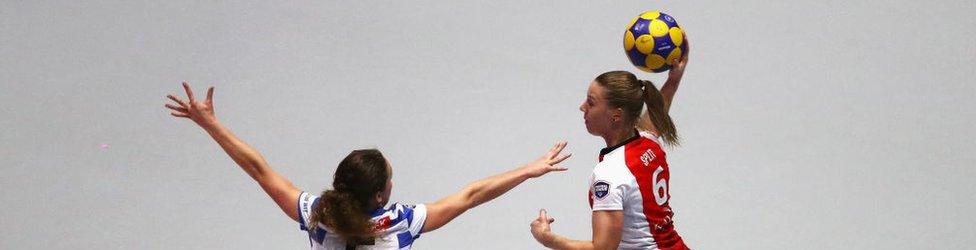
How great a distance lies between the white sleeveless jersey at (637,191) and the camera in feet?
11.4

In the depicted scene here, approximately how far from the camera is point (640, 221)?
3562 millimetres

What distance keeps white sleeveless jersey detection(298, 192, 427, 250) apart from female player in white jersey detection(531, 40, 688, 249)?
1.40 feet

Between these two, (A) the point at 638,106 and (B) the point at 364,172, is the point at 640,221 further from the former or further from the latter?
(B) the point at 364,172

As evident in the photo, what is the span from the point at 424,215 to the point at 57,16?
19.7ft

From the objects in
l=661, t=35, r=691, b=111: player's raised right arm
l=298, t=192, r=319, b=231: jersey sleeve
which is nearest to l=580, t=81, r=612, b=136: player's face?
l=661, t=35, r=691, b=111: player's raised right arm

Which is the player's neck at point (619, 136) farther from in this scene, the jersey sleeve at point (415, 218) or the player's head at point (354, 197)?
the player's head at point (354, 197)

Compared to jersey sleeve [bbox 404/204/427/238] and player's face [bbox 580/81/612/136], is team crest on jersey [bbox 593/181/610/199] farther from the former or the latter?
jersey sleeve [bbox 404/204/427/238]

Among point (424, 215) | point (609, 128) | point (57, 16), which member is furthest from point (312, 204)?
point (57, 16)

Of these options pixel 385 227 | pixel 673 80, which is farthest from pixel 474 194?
pixel 673 80

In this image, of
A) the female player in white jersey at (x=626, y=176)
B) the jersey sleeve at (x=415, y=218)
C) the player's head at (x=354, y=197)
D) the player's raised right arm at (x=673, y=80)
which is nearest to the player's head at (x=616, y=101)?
the female player in white jersey at (x=626, y=176)

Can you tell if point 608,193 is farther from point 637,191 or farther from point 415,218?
point 415,218

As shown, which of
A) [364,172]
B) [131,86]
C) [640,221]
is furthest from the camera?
[131,86]

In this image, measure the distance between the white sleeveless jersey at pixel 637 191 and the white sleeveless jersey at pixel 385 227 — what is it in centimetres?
56

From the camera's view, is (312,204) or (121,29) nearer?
(312,204)
